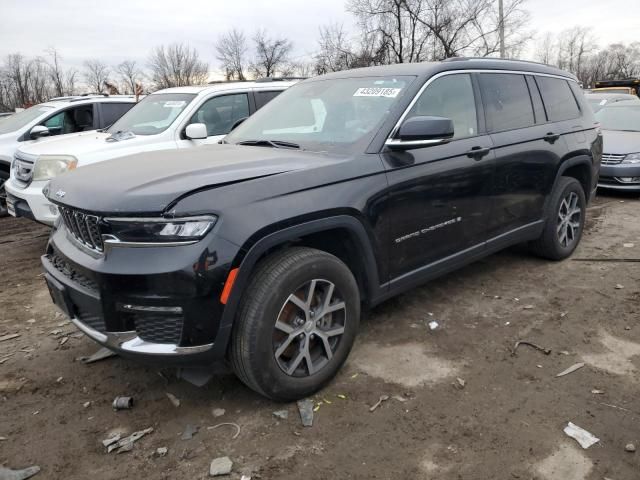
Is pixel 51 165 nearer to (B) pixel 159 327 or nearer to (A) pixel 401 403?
(B) pixel 159 327

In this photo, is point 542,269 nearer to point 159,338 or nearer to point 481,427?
point 481,427

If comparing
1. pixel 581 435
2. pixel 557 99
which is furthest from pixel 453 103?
pixel 581 435

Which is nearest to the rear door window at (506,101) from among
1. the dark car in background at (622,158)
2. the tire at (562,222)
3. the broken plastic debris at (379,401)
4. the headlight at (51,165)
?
the tire at (562,222)

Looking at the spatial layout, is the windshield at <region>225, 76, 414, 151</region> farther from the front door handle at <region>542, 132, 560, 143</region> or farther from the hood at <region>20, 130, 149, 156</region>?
the hood at <region>20, 130, 149, 156</region>

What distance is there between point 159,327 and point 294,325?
0.71m

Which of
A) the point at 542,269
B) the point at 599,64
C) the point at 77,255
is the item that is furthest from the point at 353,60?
the point at 599,64

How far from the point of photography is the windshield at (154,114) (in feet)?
20.9

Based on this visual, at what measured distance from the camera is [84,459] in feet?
8.34

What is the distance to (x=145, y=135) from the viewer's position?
6.16m

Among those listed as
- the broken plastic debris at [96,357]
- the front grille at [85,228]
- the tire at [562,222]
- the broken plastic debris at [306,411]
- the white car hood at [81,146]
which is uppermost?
the white car hood at [81,146]

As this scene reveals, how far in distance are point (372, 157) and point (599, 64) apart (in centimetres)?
8973

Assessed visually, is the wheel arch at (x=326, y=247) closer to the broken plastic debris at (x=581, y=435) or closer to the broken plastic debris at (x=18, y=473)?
the broken plastic debris at (x=18, y=473)

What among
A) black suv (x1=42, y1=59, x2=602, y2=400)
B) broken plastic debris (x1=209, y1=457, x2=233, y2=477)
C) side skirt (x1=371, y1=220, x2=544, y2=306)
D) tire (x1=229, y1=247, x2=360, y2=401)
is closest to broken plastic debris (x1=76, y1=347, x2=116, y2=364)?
black suv (x1=42, y1=59, x2=602, y2=400)

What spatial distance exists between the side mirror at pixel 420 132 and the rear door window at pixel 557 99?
2101mm
